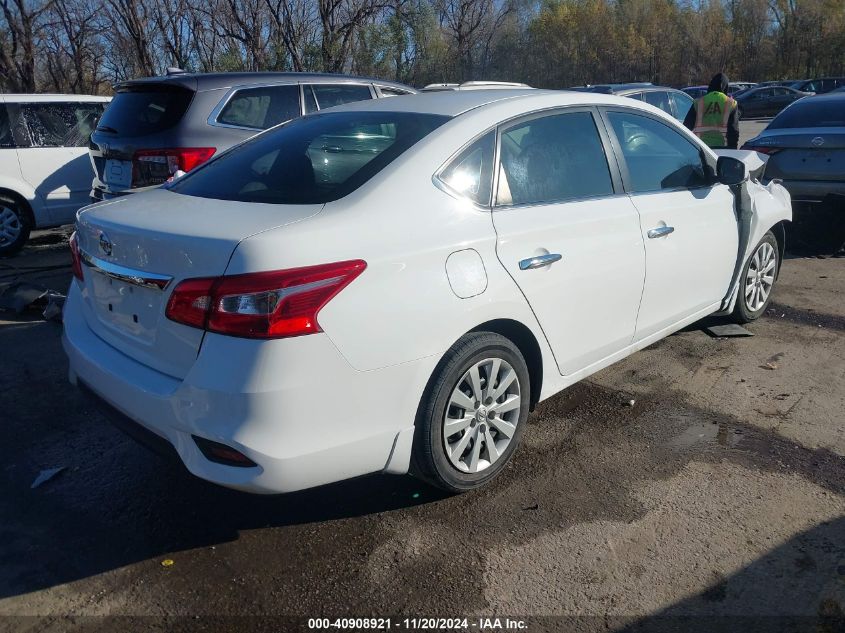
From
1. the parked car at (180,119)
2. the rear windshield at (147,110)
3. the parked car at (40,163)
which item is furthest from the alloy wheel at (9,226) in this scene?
the rear windshield at (147,110)

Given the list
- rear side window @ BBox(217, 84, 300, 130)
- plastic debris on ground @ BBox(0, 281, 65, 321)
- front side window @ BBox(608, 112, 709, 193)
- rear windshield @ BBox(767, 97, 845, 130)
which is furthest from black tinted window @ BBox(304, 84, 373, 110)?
rear windshield @ BBox(767, 97, 845, 130)

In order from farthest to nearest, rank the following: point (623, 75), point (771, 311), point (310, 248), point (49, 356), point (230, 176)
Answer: point (623, 75) → point (771, 311) → point (49, 356) → point (230, 176) → point (310, 248)

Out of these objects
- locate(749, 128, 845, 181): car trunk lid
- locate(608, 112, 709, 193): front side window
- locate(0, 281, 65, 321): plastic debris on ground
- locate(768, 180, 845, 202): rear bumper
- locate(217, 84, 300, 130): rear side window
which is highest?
locate(217, 84, 300, 130): rear side window

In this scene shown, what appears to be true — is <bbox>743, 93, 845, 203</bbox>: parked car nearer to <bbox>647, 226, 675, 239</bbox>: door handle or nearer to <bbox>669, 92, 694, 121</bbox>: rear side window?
<bbox>647, 226, 675, 239</bbox>: door handle

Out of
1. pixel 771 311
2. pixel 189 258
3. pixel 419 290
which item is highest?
pixel 189 258

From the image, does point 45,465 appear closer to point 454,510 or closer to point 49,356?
point 49,356

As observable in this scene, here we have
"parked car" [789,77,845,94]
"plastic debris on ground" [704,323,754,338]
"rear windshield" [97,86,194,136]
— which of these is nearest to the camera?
"plastic debris on ground" [704,323,754,338]

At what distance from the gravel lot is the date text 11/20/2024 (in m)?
0.04

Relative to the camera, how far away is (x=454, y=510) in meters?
3.21

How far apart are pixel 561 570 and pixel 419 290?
1201mm

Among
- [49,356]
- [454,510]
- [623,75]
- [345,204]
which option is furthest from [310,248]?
[623,75]

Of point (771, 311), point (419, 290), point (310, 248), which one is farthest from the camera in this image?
point (771, 311)

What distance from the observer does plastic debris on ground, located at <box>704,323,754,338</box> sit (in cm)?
534

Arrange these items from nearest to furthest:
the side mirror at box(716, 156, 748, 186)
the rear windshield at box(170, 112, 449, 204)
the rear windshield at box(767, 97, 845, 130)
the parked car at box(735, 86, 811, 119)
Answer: the rear windshield at box(170, 112, 449, 204), the side mirror at box(716, 156, 748, 186), the rear windshield at box(767, 97, 845, 130), the parked car at box(735, 86, 811, 119)
